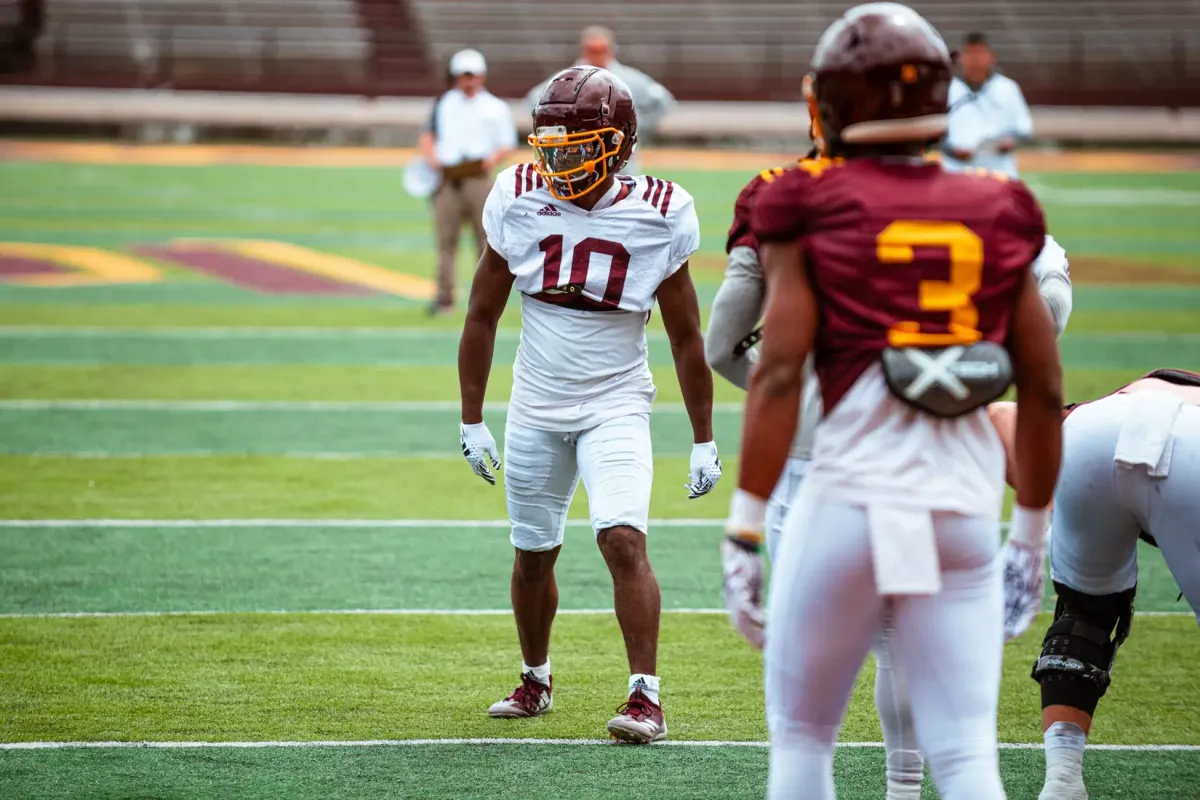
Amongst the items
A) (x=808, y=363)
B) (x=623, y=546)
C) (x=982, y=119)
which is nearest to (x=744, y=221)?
(x=808, y=363)

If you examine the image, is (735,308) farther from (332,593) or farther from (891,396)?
(332,593)

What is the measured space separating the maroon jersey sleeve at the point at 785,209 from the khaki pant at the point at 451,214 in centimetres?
993

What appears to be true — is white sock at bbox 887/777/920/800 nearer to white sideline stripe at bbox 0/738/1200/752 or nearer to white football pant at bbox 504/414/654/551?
white sideline stripe at bbox 0/738/1200/752

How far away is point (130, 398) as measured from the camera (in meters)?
9.66

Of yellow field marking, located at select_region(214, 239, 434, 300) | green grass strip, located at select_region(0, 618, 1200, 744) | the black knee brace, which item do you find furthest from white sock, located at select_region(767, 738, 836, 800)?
yellow field marking, located at select_region(214, 239, 434, 300)

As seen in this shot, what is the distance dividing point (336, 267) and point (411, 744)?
11.2 m

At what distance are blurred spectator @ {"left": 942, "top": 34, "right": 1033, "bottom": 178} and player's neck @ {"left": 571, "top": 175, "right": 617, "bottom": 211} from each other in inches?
382

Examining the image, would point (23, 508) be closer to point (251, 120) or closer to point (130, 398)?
point (130, 398)

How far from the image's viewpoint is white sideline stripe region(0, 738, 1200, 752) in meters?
4.41

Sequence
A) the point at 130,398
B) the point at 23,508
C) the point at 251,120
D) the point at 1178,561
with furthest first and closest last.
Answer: the point at 251,120, the point at 130,398, the point at 23,508, the point at 1178,561

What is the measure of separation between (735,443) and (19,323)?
243 inches

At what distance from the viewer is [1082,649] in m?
3.87

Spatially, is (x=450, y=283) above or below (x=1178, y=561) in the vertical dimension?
below

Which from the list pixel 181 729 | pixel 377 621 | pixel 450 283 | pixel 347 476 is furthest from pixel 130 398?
pixel 181 729
